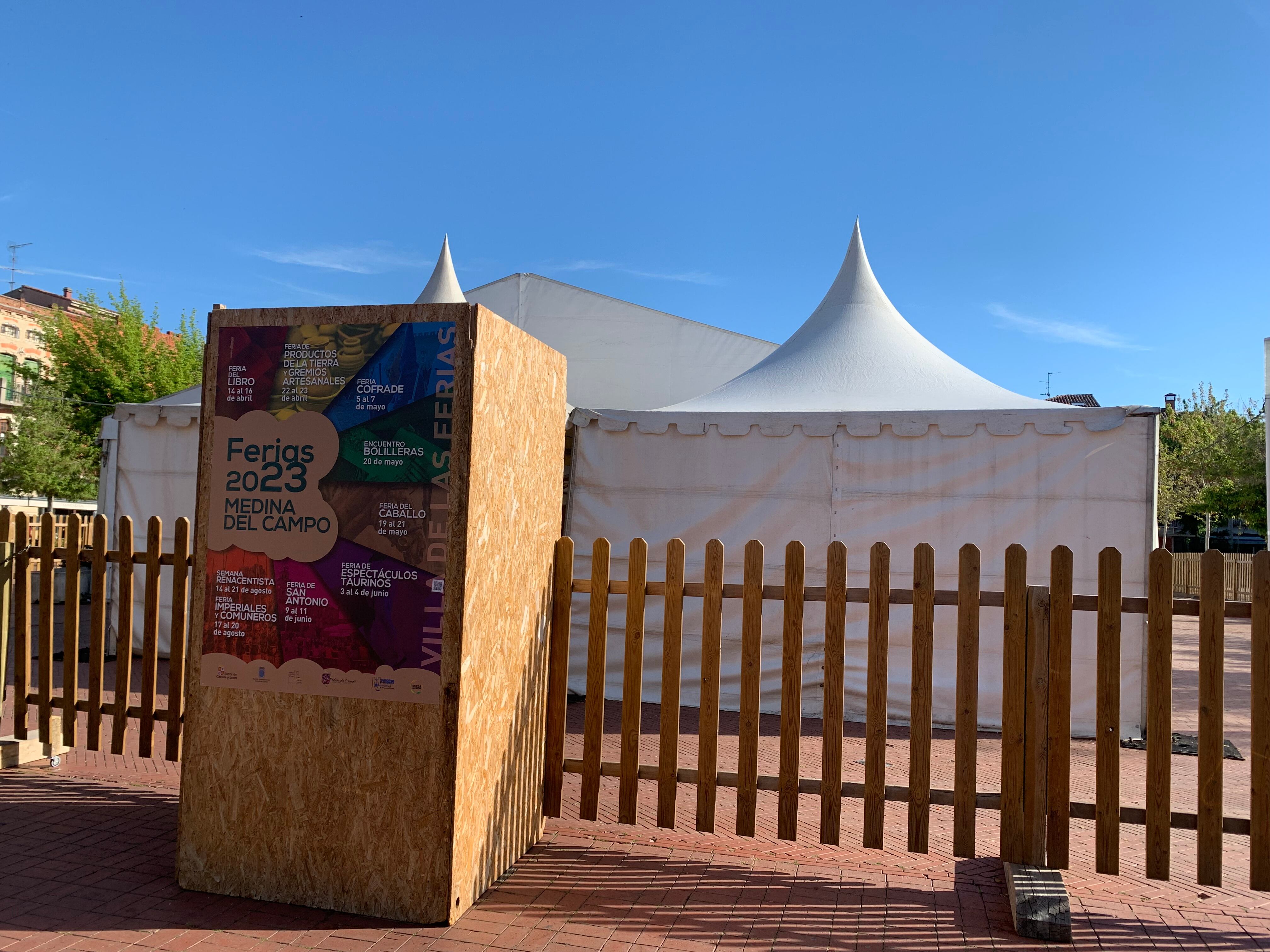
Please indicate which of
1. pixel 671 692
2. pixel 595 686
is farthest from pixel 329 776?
pixel 671 692

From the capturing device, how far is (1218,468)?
28.6m

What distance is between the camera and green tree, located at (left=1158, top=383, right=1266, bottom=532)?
2748 centimetres

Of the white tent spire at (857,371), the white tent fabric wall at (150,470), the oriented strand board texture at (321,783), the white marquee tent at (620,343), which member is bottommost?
the oriented strand board texture at (321,783)

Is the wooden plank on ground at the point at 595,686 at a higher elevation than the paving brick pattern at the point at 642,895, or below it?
higher

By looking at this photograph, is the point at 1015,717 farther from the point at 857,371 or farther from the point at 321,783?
the point at 857,371

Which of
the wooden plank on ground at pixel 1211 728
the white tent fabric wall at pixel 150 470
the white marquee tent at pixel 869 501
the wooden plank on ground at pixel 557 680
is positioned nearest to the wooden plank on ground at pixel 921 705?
the wooden plank on ground at pixel 1211 728

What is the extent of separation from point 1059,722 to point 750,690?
1402 millimetres

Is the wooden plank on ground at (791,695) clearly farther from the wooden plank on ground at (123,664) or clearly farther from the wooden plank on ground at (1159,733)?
the wooden plank on ground at (123,664)

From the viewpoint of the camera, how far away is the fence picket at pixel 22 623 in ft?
18.3

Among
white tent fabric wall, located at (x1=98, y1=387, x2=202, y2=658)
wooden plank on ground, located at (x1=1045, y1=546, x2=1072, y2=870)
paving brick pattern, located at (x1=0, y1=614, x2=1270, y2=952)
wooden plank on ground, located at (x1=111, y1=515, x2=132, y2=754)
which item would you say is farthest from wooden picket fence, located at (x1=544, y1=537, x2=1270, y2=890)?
white tent fabric wall, located at (x1=98, y1=387, x2=202, y2=658)

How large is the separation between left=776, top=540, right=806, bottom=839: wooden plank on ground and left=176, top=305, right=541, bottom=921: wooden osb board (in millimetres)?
1365

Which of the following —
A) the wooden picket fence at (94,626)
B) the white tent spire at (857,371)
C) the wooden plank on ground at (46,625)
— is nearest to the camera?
the wooden picket fence at (94,626)

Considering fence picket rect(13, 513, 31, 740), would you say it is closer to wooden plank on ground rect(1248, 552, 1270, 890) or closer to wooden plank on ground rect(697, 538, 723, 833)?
wooden plank on ground rect(697, 538, 723, 833)

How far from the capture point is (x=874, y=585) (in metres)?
4.34
